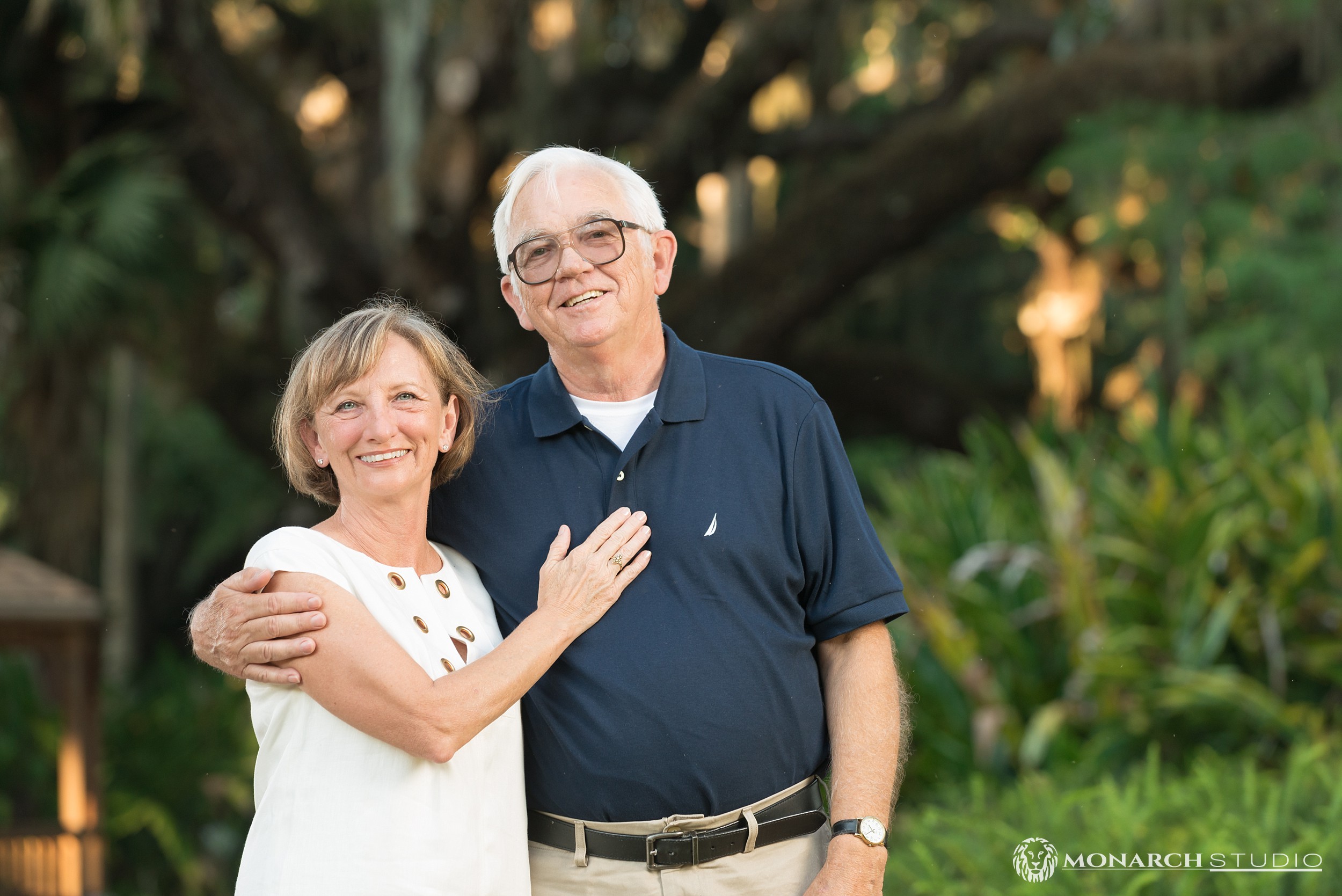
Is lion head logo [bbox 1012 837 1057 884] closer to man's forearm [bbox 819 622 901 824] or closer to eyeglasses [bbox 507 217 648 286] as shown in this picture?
man's forearm [bbox 819 622 901 824]

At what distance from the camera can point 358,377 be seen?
197cm

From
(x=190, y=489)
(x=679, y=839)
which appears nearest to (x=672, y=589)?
(x=679, y=839)

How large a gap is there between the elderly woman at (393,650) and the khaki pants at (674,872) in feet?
0.34

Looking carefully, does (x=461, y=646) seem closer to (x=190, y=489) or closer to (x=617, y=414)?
(x=617, y=414)

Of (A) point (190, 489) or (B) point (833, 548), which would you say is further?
(A) point (190, 489)

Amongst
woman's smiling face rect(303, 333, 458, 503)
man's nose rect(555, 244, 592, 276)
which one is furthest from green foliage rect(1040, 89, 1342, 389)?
woman's smiling face rect(303, 333, 458, 503)

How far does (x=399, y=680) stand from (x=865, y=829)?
2.59 feet

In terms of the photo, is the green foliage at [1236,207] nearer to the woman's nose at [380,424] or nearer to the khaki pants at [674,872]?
the khaki pants at [674,872]

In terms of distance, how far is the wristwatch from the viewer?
2049 mm

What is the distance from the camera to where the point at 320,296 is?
8125 millimetres

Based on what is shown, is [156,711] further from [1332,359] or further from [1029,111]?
[1332,359]

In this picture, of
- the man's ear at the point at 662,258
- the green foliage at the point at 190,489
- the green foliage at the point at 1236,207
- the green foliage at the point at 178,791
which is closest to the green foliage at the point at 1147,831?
the man's ear at the point at 662,258

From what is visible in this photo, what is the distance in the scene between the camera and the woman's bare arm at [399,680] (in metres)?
1.80

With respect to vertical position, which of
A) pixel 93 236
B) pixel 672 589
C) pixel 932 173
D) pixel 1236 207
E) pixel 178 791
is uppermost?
pixel 932 173
